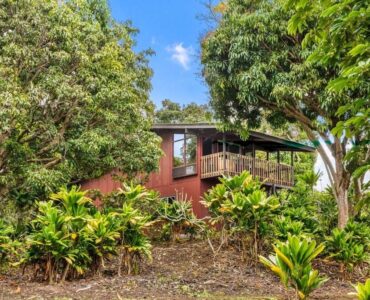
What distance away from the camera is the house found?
64.7ft

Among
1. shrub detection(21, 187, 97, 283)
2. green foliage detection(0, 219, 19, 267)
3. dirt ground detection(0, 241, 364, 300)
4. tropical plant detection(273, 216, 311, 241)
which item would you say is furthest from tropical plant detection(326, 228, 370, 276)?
green foliage detection(0, 219, 19, 267)

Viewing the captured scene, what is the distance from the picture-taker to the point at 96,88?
1249cm

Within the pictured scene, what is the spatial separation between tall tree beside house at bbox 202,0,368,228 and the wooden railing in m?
4.72

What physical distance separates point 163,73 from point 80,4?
8.17 m

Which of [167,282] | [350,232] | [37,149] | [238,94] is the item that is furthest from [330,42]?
[37,149]

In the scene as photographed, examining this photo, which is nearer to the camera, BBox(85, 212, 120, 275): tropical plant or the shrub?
the shrub

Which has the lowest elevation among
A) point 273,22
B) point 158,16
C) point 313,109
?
point 313,109

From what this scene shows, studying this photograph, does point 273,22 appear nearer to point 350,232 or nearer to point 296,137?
point 350,232

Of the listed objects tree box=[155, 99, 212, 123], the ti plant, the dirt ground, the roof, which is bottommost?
the dirt ground

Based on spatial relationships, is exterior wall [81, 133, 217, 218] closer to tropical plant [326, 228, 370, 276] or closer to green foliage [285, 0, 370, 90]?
tropical plant [326, 228, 370, 276]

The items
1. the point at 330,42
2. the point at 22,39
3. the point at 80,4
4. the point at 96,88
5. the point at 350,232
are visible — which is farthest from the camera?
the point at 80,4

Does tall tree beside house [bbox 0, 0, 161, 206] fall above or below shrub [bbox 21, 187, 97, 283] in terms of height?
above

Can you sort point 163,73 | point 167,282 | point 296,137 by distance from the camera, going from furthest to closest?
point 296,137 → point 163,73 → point 167,282

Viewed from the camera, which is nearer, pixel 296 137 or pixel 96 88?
pixel 96 88
